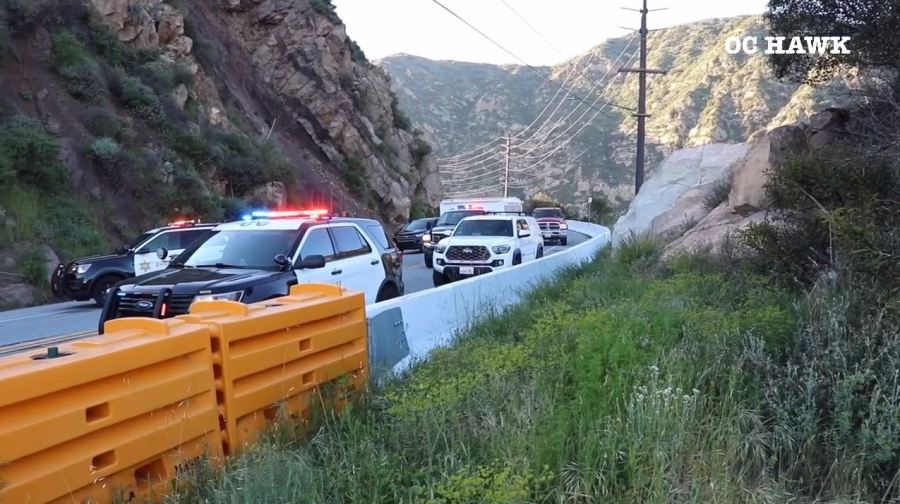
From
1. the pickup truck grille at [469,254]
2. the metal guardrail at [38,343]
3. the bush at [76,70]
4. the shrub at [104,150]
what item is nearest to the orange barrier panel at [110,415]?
the metal guardrail at [38,343]

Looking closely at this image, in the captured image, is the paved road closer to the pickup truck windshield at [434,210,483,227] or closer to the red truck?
the pickup truck windshield at [434,210,483,227]

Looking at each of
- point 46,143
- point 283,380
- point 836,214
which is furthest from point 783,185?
point 46,143

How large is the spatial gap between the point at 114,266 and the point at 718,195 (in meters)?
13.6

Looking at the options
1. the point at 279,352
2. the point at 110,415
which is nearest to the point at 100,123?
the point at 279,352

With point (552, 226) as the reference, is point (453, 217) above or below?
above

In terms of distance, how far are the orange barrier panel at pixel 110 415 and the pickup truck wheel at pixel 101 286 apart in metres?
12.0

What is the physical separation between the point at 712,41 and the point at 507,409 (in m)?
90.8

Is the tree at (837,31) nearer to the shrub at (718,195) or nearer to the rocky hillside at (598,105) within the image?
the shrub at (718,195)

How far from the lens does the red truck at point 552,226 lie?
1560 inches

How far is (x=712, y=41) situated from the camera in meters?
87.0

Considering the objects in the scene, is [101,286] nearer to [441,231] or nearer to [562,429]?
[441,231]

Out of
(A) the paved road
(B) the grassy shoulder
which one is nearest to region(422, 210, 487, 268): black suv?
(A) the paved road

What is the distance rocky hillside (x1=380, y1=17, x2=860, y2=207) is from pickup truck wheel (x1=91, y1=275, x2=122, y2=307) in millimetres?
40448

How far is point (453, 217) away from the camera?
28.5 m
